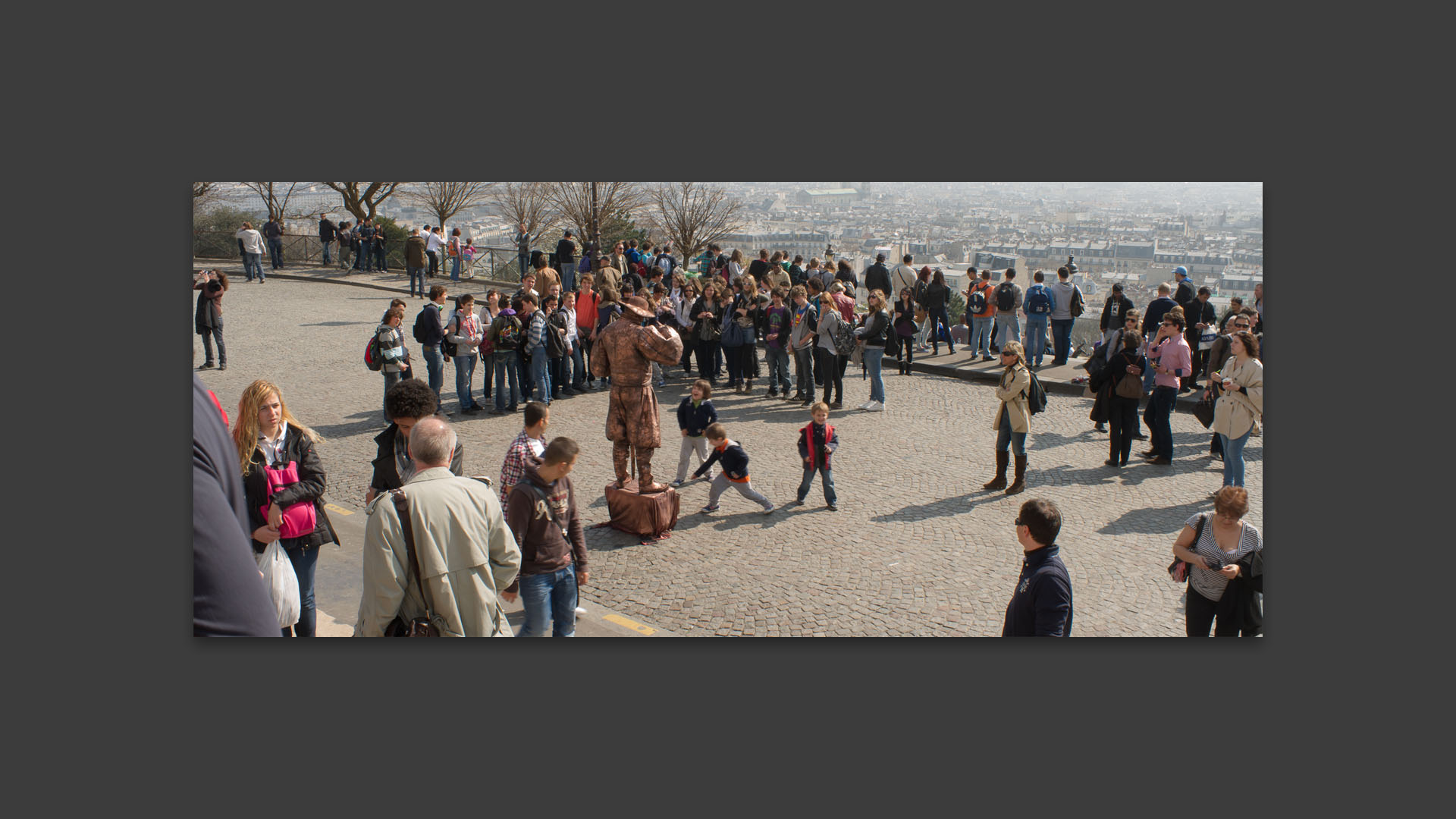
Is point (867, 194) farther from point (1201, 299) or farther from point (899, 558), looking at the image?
point (1201, 299)

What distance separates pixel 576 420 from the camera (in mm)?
8516

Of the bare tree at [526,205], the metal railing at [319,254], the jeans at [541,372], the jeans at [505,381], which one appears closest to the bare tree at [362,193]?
the bare tree at [526,205]

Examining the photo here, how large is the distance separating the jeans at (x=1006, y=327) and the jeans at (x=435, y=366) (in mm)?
8007

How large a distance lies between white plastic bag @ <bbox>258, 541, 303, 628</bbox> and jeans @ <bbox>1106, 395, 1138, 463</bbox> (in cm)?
654

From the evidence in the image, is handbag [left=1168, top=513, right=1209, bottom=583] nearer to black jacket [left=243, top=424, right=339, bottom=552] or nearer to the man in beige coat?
the man in beige coat

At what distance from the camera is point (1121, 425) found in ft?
31.3

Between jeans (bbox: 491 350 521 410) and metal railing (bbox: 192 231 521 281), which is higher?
metal railing (bbox: 192 231 521 281)

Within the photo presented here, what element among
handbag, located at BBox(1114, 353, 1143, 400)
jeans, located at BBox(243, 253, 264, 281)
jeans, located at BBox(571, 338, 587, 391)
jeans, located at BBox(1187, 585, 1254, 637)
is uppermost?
jeans, located at BBox(243, 253, 264, 281)

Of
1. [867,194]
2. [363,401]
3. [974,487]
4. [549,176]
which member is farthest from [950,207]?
[363,401]

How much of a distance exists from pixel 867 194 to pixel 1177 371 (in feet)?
17.1

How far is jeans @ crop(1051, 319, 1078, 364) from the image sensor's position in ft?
44.4

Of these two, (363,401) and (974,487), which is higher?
(363,401)

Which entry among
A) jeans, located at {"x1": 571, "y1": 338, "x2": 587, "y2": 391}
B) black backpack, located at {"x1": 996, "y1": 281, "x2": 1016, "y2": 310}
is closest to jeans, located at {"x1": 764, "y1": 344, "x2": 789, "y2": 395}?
jeans, located at {"x1": 571, "y1": 338, "x2": 587, "y2": 391}

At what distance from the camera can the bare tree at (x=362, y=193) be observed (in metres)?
6.10
